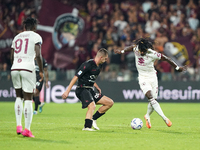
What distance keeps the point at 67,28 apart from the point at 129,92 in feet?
15.3

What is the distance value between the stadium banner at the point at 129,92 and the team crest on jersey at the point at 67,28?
241 cm

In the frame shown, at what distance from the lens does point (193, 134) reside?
8.36 meters

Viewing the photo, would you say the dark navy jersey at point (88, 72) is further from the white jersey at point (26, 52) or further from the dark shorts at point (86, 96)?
the white jersey at point (26, 52)

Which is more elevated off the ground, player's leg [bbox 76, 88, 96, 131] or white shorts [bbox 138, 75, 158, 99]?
white shorts [bbox 138, 75, 158, 99]

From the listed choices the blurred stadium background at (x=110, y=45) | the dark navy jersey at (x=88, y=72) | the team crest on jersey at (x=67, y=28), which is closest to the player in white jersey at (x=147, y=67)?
the dark navy jersey at (x=88, y=72)

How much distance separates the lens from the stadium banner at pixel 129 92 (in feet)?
64.2

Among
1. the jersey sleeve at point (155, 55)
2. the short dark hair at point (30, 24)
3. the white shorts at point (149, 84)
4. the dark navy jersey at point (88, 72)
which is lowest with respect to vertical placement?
the white shorts at point (149, 84)

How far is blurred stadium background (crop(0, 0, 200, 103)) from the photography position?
19391mm

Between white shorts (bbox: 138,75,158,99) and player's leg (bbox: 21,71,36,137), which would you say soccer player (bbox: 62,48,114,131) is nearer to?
white shorts (bbox: 138,75,158,99)

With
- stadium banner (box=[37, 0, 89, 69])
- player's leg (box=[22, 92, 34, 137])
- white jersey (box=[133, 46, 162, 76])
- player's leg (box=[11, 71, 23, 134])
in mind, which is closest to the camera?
player's leg (box=[22, 92, 34, 137])

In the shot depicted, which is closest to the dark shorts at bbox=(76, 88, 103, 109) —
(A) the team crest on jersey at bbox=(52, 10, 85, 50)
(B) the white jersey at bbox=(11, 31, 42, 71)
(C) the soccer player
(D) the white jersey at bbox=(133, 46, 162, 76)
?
(C) the soccer player

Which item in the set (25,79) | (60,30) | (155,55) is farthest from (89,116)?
(60,30)

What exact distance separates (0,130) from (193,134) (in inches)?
168

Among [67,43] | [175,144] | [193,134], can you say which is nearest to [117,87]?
[67,43]
